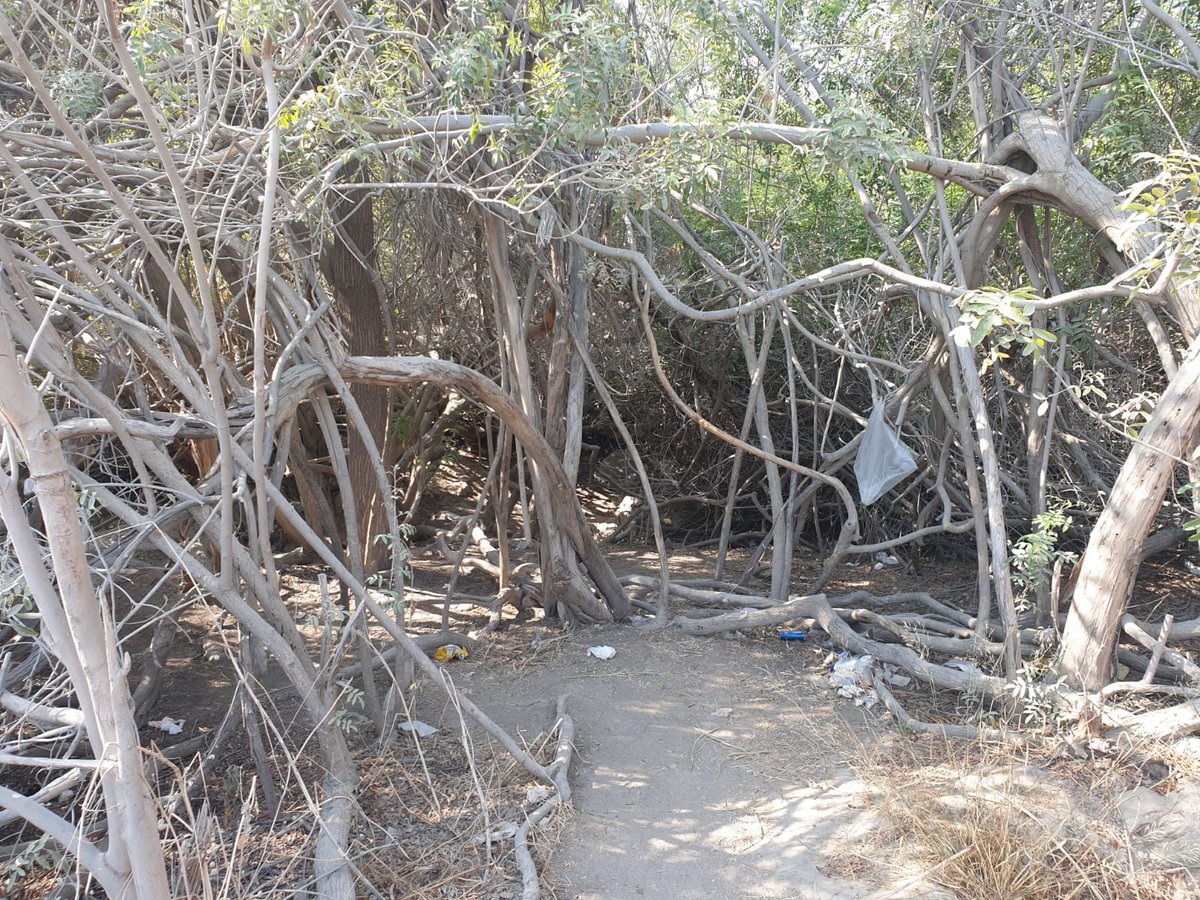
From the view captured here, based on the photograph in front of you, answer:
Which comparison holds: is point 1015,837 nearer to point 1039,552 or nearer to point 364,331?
point 1039,552

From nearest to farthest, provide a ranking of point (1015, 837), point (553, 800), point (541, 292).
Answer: point (1015, 837)
point (553, 800)
point (541, 292)

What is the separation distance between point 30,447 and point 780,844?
264 cm

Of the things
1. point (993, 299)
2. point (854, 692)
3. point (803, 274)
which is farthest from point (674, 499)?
point (993, 299)

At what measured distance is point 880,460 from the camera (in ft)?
15.7

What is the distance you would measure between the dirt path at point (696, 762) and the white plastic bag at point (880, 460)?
0.98 meters

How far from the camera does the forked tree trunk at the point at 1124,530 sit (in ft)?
11.3

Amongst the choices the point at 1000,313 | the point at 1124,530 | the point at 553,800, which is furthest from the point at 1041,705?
the point at 553,800

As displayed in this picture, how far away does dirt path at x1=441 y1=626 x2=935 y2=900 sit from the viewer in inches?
117

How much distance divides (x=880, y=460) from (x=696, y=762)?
2.02m

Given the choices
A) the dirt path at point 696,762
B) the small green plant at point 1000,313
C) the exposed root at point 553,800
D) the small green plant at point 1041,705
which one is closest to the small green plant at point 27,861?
the exposed root at point 553,800

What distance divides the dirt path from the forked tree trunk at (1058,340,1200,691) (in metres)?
0.95

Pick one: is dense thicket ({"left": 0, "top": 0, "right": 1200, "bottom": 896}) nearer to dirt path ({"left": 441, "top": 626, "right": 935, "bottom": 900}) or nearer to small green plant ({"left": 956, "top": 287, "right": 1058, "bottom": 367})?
small green plant ({"left": 956, "top": 287, "right": 1058, "bottom": 367})

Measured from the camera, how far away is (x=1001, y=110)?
15.0 ft

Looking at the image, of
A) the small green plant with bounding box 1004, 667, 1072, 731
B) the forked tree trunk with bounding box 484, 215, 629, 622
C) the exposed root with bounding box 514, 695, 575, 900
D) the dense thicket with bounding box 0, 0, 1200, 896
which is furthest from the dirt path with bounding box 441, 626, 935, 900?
→ the small green plant with bounding box 1004, 667, 1072, 731
